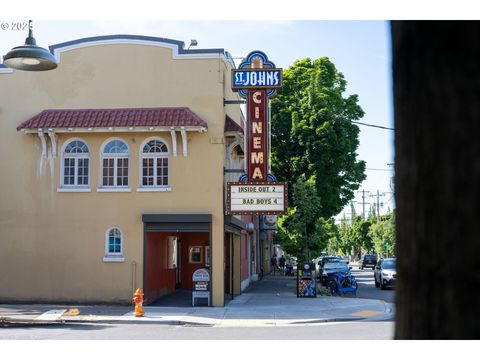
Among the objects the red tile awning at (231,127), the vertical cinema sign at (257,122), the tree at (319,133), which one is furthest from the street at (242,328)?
the tree at (319,133)

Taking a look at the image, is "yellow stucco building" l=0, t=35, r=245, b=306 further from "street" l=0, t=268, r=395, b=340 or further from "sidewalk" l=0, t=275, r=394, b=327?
"street" l=0, t=268, r=395, b=340

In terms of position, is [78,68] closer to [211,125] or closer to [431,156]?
[211,125]

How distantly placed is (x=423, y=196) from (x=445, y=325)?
45cm

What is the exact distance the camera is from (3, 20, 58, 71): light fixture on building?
11.6m

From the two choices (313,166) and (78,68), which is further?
(313,166)

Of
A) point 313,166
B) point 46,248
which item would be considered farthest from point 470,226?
point 313,166

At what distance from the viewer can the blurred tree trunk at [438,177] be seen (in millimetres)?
1953

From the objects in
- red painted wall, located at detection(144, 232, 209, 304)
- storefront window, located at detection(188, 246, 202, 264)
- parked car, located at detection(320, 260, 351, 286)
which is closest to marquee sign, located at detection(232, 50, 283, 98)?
red painted wall, located at detection(144, 232, 209, 304)

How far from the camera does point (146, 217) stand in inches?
778

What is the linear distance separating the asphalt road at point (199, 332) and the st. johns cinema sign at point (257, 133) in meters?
5.02

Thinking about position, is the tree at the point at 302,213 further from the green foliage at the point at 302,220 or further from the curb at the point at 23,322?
the curb at the point at 23,322

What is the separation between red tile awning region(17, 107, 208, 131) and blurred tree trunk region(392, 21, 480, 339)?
17.3 m

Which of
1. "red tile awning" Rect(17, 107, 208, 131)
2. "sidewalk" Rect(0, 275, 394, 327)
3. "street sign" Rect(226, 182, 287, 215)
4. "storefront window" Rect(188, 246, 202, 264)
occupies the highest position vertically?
"red tile awning" Rect(17, 107, 208, 131)

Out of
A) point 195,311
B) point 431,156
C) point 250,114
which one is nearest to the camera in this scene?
point 431,156
